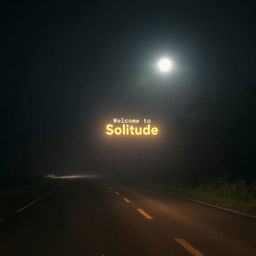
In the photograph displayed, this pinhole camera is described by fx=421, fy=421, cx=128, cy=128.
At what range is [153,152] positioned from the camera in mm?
57562

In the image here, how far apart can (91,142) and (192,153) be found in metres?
144

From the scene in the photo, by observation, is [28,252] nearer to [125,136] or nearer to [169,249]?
[169,249]

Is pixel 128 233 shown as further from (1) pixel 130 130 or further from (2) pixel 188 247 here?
(1) pixel 130 130

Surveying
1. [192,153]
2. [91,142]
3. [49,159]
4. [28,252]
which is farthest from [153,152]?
[91,142]

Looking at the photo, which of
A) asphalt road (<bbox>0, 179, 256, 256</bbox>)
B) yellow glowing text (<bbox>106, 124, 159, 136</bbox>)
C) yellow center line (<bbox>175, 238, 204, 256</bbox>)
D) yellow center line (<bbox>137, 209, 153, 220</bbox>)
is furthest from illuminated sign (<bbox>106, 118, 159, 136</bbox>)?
yellow center line (<bbox>175, 238, 204, 256</bbox>)

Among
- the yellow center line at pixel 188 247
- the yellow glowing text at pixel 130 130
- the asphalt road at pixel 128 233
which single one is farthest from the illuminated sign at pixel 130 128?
the yellow center line at pixel 188 247

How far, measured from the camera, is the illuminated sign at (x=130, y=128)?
147 feet

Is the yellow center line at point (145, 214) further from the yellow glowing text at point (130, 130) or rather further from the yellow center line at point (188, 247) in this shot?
the yellow glowing text at point (130, 130)

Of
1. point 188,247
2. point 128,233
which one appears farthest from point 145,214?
point 188,247

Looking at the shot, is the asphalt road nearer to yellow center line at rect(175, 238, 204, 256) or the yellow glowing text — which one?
yellow center line at rect(175, 238, 204, 256)

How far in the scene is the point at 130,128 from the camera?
148ft

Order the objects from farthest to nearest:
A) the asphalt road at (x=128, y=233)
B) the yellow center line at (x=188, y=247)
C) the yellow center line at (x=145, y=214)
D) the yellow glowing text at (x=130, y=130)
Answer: the yellow glowing text at (x=130, y=130)
the yellow center line at (x=145, y=214)
the asphalt road at (x=128, y=233)
the yellow center line at (x=188, y=247)

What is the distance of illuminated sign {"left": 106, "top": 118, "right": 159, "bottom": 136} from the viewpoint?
4491 cm

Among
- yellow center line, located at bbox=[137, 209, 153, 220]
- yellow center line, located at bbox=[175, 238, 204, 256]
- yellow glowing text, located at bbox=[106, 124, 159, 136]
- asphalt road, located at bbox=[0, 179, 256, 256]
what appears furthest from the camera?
yellow glowing text, located at bbox=[106, 124, 159, 136]
